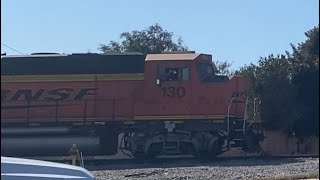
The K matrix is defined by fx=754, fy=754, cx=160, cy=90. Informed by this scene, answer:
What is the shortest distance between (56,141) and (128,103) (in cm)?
272

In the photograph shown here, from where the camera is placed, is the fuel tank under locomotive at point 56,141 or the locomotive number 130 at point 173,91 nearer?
the fuel tank under locomotive at point 56,141

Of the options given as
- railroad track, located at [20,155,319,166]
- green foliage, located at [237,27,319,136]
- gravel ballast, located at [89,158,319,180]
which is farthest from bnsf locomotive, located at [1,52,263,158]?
gravel ballast, located at [89,158,319,180]

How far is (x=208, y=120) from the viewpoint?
2533 centimetres

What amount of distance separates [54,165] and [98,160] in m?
20.1

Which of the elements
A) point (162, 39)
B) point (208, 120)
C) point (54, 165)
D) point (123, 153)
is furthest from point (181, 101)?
point (162, 39)

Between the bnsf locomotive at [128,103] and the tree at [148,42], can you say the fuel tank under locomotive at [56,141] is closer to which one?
the bnsf locomotive at [128,103]

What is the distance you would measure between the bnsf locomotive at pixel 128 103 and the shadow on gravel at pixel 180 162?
0.78 meters

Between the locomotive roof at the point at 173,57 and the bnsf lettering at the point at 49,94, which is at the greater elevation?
the locomotive roof at the point at 173,57

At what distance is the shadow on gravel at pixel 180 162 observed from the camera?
21844mm

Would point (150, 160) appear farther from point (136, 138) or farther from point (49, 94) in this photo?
point (49, 94)

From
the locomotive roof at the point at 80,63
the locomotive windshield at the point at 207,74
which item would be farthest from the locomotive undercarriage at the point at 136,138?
the locomotive roof at the point at 80,63

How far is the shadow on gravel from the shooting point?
2184cm

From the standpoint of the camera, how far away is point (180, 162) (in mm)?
23406

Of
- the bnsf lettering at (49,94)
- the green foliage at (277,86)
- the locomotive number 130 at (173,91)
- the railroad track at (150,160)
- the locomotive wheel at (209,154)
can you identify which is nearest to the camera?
the green foliage at (277,86)
